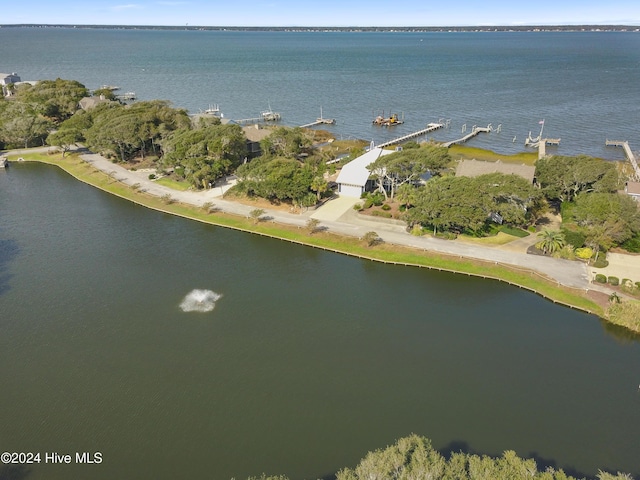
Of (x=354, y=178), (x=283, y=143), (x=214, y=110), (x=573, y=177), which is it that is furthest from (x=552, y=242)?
(x=214, y=110)

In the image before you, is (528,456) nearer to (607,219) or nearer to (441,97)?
(607,219)

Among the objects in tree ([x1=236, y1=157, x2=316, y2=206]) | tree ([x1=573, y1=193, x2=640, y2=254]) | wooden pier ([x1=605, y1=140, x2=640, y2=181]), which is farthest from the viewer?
wooden pier ([x1=605, y1=140, x2=640, y2=181])

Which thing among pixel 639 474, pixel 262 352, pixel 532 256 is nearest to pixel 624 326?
pixel 532 256

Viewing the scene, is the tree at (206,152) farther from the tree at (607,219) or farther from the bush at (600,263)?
the bush at (600,263)

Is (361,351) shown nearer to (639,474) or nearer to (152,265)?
(639,474)

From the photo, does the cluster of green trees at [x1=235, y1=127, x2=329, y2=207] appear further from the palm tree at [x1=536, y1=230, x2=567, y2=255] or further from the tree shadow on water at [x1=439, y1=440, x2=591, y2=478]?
the tree shadow on water at [x1=439, y1=440, x2=591, y2=478]

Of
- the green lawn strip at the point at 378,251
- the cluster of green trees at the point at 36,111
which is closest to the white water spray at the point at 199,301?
the green lawn strip at the point at 378,251

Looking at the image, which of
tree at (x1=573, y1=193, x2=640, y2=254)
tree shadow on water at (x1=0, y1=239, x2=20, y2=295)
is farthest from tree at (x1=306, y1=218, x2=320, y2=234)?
tree shadow on water at (x1=0, y1=239, x2=20, y2=295)
